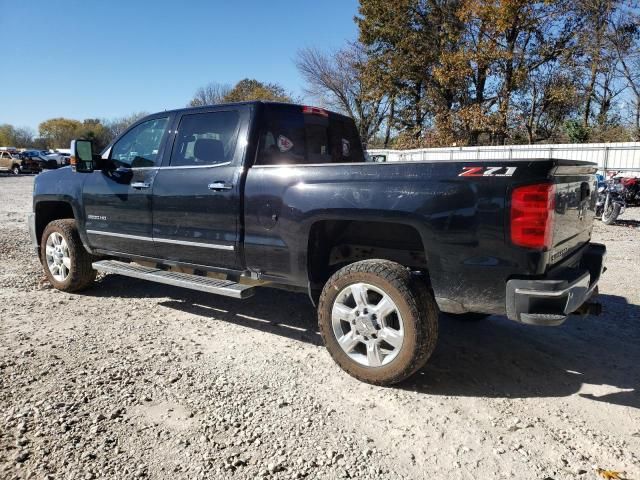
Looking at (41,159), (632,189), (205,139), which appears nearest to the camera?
(205,139)

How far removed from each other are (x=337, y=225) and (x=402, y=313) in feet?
3.04

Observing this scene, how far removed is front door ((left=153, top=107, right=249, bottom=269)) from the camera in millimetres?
3969

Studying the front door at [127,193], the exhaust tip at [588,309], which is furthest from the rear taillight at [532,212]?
the front door at [127,193]

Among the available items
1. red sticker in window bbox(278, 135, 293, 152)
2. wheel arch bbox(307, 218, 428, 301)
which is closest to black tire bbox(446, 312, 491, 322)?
wheel arch bbox(307, 218, 428, 301)

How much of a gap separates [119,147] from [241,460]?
149 inches

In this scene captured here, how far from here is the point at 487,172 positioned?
282cm

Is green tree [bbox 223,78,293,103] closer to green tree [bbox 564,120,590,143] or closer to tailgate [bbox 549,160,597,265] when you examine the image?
green tree [bbox 564,120,590,143]

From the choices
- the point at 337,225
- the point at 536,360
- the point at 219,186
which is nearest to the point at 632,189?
the point at 536,360

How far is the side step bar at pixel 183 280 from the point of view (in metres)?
3.91

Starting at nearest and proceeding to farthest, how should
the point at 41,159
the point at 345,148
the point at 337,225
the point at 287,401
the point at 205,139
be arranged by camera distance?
the point at 287,401
the point at 337,225
the point at 205,139
the point at 345,148
the point at 41,159

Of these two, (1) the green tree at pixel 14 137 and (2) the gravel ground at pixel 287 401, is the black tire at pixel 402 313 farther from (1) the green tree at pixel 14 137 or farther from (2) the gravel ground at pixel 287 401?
(1) the green tree at pixel 14 137

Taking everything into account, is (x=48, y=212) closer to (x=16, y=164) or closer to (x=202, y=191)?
(x=202, y=191)

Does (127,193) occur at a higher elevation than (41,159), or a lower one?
lower

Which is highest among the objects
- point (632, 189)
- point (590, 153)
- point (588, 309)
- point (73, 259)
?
point (590, 153)
